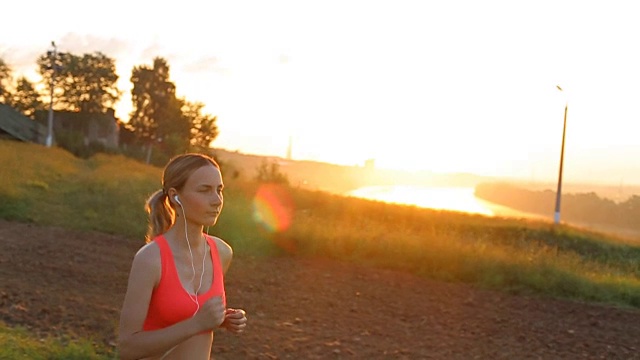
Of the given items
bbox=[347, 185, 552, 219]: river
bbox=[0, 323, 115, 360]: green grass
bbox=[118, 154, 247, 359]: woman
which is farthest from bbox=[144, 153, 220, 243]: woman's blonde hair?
bbox=[347, 185, 552, 219]: river

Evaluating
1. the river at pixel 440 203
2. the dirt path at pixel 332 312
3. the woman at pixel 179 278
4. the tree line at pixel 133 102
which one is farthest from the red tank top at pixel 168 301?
the tree line at pixel 133 102

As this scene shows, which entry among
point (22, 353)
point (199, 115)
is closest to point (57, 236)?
point (22, 353)

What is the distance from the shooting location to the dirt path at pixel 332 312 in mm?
7688

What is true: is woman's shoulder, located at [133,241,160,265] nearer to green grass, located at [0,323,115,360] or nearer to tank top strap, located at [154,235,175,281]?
tank top strap, located at [154,235,175,281]

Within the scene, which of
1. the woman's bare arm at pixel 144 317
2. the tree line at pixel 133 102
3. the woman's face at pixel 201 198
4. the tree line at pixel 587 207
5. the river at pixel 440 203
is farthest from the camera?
the tree line at pixel 587 207

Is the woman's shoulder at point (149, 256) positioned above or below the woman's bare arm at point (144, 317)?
above

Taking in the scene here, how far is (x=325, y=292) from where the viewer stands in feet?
36.4

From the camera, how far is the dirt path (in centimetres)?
769

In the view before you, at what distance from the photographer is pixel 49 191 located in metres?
21.8

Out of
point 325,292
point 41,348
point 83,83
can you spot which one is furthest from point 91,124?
point 41,348

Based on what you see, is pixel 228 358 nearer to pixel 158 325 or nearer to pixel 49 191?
pixel 158 325

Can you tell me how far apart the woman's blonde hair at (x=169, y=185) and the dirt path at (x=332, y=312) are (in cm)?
463

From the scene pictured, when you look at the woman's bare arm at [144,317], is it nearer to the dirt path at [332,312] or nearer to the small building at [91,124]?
the dirt path at [332,312]

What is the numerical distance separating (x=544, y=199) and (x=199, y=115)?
64696 millimetres
